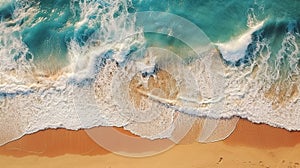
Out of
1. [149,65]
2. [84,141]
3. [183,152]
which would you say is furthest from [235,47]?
[84,141]

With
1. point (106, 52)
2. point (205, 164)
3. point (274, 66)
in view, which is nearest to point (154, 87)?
point (106, 52)

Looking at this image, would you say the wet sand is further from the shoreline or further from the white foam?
the white foam

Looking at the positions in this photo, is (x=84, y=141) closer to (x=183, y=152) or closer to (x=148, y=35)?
(x=183, y=152)

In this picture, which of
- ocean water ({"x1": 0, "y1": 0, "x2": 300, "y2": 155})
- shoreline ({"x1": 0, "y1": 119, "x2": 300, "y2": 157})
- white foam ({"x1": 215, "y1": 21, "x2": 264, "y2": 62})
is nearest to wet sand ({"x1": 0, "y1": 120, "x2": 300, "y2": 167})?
shoreline ({"x1": 0, "y1": 119, "x2": 300, "y2": 157})

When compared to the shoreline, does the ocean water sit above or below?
above

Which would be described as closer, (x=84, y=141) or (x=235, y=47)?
(x=84, y=141)

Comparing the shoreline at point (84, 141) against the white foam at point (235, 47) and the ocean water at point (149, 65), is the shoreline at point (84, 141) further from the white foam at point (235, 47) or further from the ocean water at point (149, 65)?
the white foam at point (235, 47)

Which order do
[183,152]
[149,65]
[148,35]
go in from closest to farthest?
[183,152] < [149,65] < [148,35]

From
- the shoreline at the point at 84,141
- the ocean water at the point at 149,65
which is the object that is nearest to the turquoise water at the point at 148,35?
the ocean water at the point at 149,65
